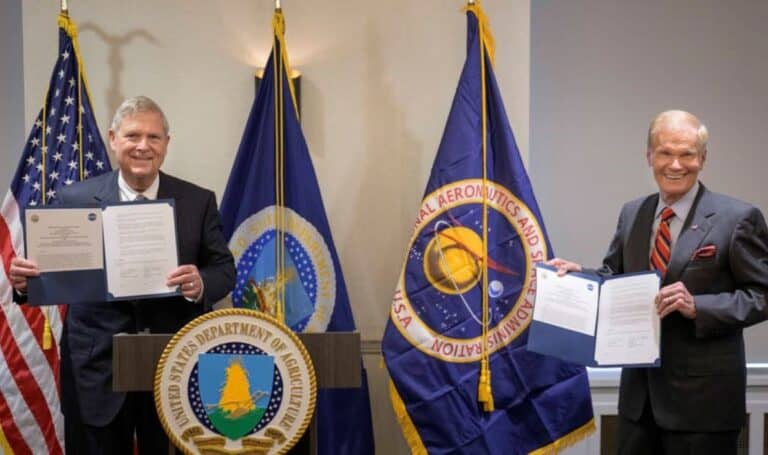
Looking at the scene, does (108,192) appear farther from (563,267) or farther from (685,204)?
(685,204)

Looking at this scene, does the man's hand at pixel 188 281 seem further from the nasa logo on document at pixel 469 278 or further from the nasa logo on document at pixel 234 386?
the nasa logo on document at pixel 469 278

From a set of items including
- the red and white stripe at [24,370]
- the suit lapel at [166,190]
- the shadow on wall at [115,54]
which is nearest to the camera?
the suit lapel at [166,190]

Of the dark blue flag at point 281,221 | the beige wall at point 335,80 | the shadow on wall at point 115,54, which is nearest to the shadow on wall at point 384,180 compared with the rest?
the beige wall at point 335,80

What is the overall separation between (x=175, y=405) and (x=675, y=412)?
1.34m

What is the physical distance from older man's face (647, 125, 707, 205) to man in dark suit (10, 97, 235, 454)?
131 cm

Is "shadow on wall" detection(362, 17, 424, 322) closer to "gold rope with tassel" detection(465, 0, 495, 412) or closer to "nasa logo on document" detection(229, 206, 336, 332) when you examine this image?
"nasa logo on document" detection(229, 206, 336, 332)

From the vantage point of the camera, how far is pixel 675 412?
1851 mm

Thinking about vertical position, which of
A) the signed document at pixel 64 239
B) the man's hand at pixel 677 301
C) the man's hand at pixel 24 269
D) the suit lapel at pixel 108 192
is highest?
the suit lapel at pixel 108 192

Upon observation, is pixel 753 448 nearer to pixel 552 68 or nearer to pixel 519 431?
pixel 519 431

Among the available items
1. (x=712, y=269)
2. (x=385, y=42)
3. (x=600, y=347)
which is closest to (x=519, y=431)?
(x=600, y=347)

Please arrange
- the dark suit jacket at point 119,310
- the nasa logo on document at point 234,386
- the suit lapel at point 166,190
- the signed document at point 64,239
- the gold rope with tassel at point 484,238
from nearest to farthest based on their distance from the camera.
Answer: the nasa logo on document at point 234,386 < the signed document at point 64,239 < the dark suit jacket at point 119,310 < the suit lapel at point 166,190 < the gold rope with tassel at point 484,238

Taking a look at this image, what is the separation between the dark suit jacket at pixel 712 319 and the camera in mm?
1808

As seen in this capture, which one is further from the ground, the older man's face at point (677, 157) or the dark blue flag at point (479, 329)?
the older man's face at point (677, 157)

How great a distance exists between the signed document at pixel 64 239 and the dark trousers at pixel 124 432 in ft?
1.33
